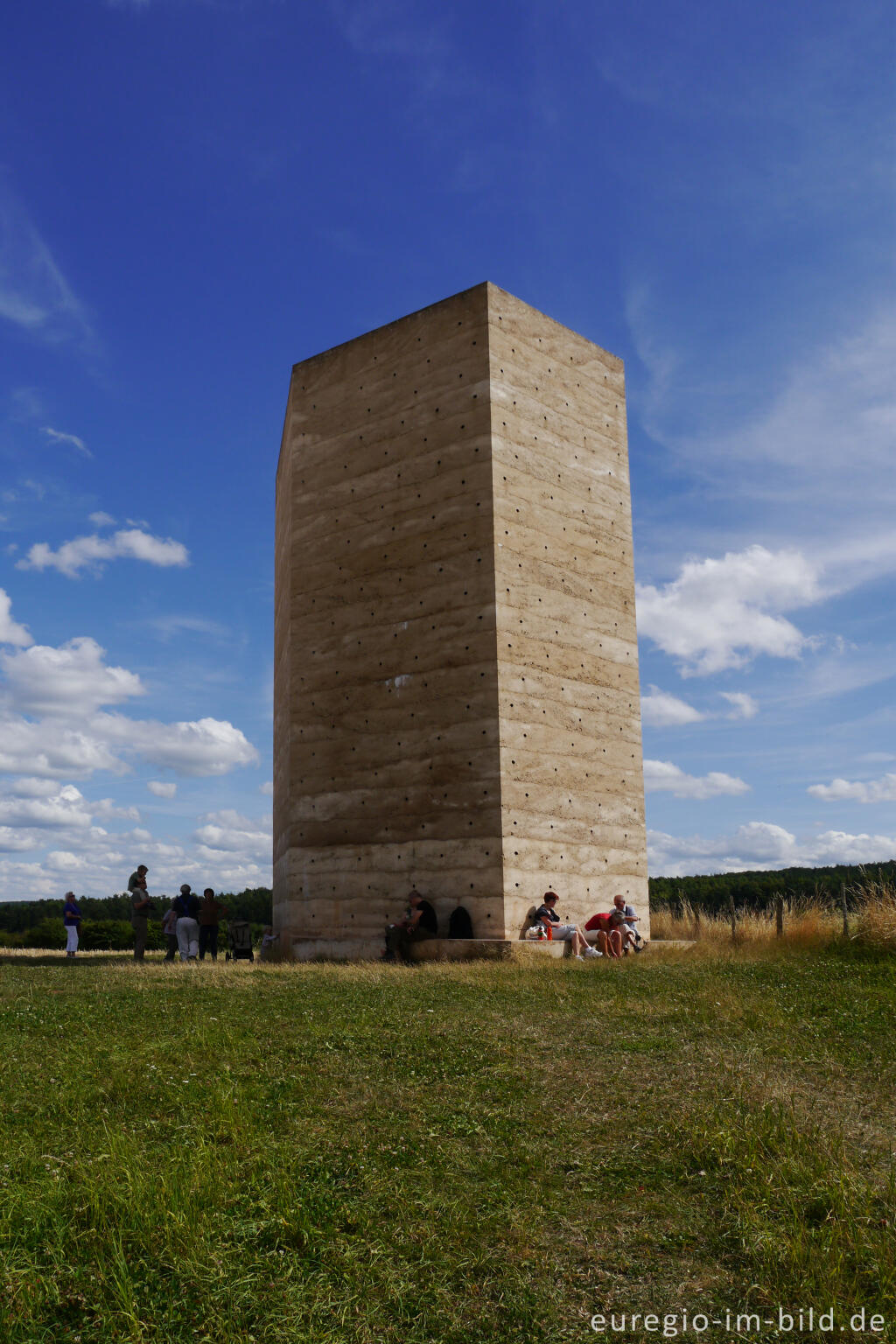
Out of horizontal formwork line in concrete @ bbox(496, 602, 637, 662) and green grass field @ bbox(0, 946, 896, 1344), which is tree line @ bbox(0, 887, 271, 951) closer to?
horizontal formwork line in concrete @ bbox(496, 602, 637, 662)

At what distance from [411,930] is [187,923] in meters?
6.42

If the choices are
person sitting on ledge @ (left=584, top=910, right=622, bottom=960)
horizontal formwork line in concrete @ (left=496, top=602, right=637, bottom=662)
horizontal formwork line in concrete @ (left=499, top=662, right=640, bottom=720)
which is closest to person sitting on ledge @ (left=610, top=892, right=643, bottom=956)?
person sitting on ledge @ (left=584, top=910, right=622, bottom=960)

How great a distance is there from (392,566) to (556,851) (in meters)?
7.96

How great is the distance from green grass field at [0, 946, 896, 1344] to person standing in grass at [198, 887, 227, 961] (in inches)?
516

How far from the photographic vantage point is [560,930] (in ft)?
66.6

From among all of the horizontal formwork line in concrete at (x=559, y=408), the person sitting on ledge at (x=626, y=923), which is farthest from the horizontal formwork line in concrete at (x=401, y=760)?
the horizontal formwork line in concrete at (x=559, y=408)

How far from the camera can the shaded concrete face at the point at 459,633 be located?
2162cm

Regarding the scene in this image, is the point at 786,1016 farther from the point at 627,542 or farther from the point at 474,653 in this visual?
the point at 627,542

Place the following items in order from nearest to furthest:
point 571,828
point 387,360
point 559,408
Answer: point 571,828, point 559,408, point 387,360

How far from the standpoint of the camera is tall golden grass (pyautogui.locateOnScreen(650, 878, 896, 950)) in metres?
17.4

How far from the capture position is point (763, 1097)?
7.67 meters

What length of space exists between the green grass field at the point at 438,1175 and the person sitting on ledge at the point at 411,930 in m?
9.58

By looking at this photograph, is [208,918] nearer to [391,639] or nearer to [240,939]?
[240,939]

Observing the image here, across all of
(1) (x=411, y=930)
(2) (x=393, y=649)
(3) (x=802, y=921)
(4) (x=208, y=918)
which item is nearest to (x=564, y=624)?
(2) (x=393, y=649)
